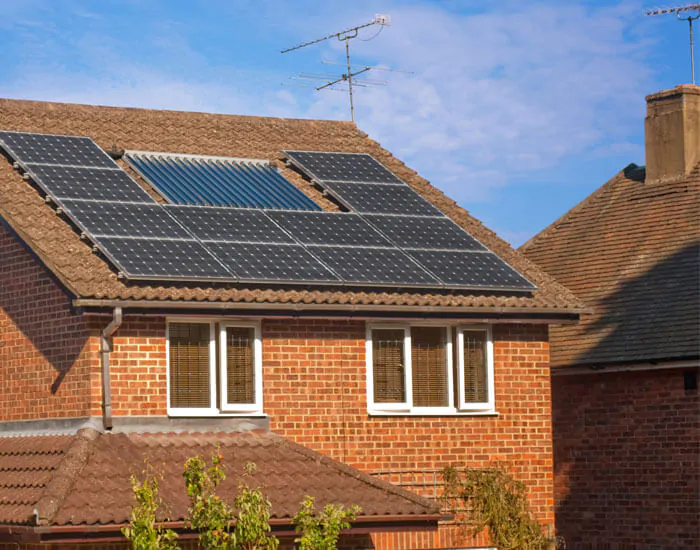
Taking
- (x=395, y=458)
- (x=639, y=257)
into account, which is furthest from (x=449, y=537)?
(x=639, y=257)

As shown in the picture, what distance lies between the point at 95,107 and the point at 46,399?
316 inches

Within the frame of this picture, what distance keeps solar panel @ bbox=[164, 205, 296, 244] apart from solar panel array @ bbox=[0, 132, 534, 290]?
0.07 feet

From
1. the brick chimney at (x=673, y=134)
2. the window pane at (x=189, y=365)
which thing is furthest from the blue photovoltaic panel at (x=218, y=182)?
the brick chimney at (x=673, y=134)

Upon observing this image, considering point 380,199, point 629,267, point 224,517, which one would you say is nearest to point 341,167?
point 380,199

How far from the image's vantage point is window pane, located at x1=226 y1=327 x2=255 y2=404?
75.3ft

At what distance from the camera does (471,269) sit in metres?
25.0

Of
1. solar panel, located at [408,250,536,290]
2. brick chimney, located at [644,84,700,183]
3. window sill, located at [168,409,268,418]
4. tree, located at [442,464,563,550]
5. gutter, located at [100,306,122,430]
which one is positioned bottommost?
tree, located at [442,464,563,550]

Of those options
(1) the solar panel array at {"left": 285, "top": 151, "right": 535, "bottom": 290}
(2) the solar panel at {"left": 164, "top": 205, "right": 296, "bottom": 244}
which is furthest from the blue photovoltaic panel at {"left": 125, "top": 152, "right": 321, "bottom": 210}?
(1) the solar panel array at {"left": 285, "top": 151, "right": 535, "bottom": 290}

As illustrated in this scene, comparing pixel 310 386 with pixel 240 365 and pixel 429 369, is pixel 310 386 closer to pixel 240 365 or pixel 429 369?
pixel 240 365

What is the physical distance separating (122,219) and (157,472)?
4757 millimetres

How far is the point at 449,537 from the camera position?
23.8 metres

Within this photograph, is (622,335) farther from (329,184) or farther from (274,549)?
(274,549)

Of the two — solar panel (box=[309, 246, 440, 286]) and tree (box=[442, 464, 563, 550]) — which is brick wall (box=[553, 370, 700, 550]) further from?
solar panel (box=[309, 246, 440, 286])

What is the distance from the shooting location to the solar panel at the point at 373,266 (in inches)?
934
